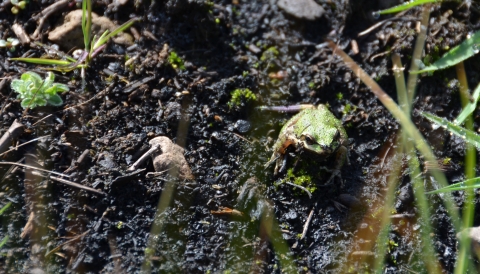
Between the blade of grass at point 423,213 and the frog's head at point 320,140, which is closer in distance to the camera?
the blade of grass at point 423,213

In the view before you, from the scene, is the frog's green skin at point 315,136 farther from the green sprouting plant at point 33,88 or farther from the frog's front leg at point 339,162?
the green sprouting plant at point 33,88

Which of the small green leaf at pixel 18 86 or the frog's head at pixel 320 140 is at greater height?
the frog's head at pixel 320 140

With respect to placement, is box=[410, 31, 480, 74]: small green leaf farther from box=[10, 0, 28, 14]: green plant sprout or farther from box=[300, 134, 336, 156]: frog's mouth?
box=[10, 0, 28, 14]: green plant sprout

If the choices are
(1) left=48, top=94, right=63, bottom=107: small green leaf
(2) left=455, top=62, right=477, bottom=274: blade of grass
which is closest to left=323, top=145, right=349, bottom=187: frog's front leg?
(2) left=455, top=62, right=477, bottom=274: blade of grass

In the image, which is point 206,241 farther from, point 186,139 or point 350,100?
point 350,100

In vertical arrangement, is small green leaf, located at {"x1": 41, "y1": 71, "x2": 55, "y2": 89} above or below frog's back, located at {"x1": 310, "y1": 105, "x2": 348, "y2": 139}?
below

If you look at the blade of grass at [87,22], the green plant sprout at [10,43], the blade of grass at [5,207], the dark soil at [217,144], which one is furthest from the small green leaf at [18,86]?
the blade of grass at [5,207]

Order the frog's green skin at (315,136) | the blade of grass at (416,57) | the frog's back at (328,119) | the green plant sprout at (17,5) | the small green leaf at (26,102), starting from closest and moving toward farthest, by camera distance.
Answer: the small green leaf at (26,102) → the frog's green skin at (315,136) → the frog's back at (328,119) → the green plant sprout at (17,5) → the blade of grass at (416,57)
